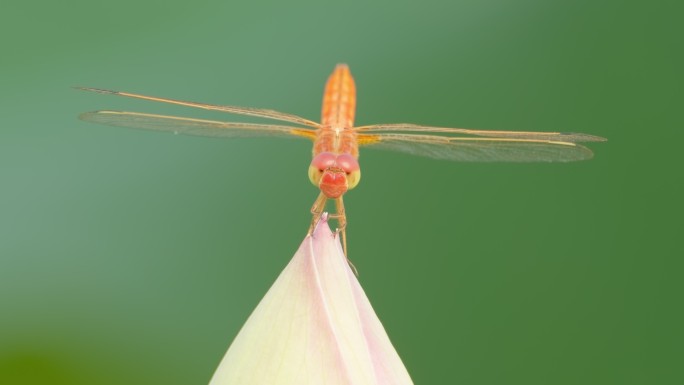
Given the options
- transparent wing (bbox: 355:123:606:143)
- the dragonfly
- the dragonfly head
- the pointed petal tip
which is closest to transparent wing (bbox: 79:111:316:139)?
the dragonfly

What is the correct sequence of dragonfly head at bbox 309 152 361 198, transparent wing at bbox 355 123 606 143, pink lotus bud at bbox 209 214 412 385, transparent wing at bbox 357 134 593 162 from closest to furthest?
pink lotus bud at bbox 209 214 412 385, dragonfly head at bbox 309 152 361 198, transparent wing at bbox 355 123 606 143, transparent wing at bbox 357 134 593 162

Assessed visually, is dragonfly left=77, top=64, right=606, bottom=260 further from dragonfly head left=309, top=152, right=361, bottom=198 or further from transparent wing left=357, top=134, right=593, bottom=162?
dragonfly head left=309, top=152, right=361, bottom=198

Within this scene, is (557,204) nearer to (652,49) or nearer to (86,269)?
(652,49)

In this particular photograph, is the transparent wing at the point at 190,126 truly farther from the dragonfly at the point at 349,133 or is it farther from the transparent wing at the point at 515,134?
the transparent wing at the point at 515,134

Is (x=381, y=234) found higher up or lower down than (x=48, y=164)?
lower down

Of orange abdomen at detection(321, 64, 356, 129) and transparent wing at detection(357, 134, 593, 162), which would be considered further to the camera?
transparent wing at detection(357, 134, 593, 162)

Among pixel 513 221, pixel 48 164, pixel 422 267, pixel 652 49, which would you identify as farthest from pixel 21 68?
pixel 652 49

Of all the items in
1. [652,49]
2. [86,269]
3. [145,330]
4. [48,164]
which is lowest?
[145,330]

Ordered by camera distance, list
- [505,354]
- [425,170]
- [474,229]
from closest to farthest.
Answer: [505,354], [474,229], [425,170]
